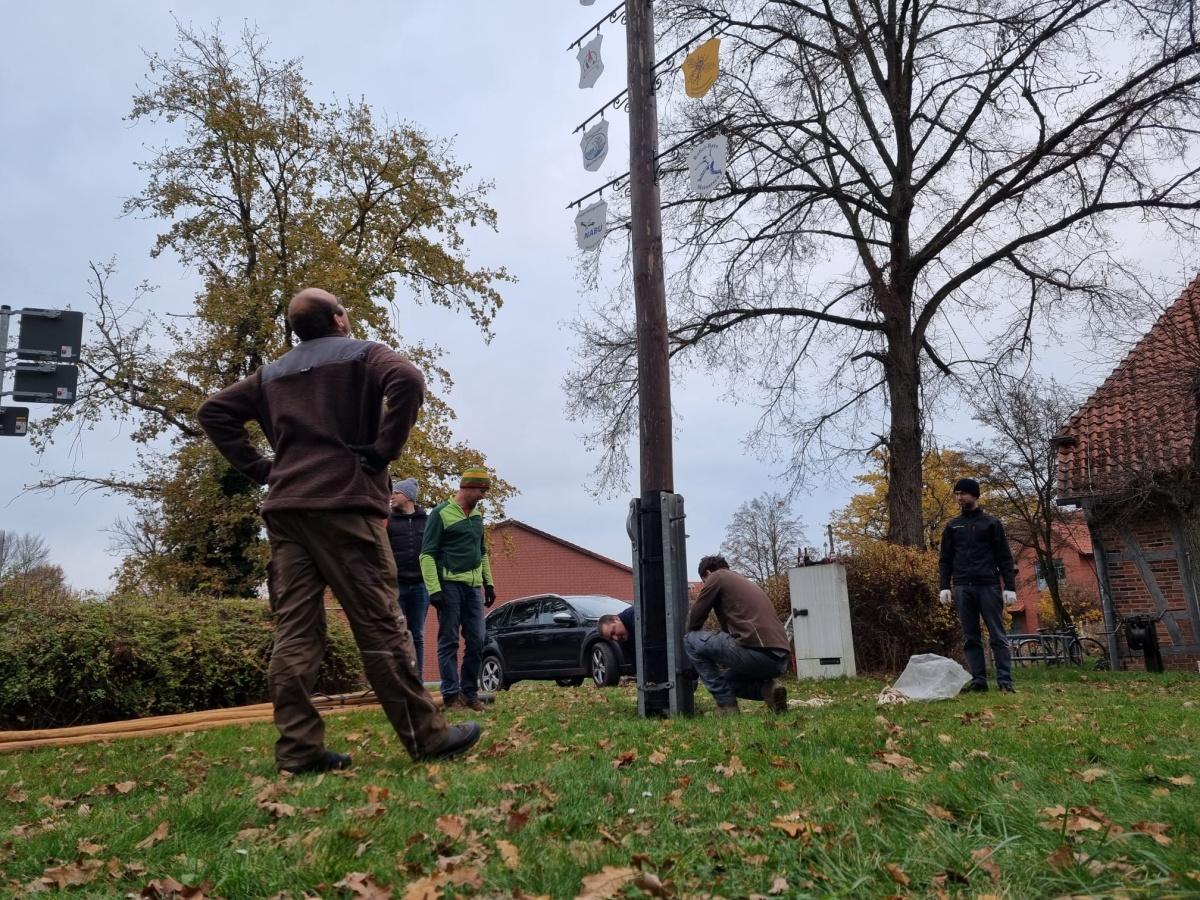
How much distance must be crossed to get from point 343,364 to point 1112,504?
15371mm

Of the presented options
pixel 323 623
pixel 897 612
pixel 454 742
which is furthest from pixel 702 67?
pixel 897 612

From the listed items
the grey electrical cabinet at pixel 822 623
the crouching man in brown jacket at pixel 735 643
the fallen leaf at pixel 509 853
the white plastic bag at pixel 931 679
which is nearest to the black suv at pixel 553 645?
the grey electrical cabinet at pixel 822 623

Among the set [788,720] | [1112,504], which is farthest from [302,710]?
[1112,504]

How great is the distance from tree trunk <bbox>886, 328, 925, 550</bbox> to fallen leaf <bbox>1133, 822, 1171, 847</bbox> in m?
14.4

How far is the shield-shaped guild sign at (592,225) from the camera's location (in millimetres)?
9977

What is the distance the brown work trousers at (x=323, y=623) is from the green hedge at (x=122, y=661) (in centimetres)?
468

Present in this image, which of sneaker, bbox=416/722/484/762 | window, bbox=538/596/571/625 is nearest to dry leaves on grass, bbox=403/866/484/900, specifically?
sneaker, bbox=416/722/484/762

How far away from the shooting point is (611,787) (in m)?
3.67

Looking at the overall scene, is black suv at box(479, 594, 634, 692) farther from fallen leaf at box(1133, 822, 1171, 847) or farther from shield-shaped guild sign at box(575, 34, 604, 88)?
fallen leaf at box(1133, 822, 1171, 847)

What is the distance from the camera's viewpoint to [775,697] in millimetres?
6938

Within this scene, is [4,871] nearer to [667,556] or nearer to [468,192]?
[667,556]

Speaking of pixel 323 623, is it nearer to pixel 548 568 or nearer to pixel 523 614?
pixel 523 614

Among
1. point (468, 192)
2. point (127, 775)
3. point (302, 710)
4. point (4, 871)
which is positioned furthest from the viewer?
point (468, 192)

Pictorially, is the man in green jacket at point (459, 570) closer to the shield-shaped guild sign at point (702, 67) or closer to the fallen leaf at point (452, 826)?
the shield-shaped guild sign at point (702, 67)
